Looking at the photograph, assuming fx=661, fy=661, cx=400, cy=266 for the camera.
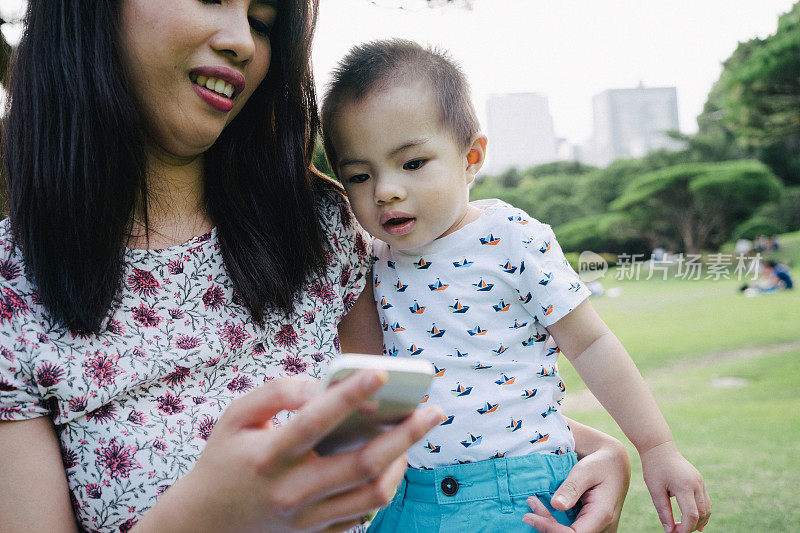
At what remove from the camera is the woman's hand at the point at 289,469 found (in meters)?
0.66

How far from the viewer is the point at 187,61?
1.15 meters

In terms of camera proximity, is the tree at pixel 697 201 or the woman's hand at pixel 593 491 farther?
the tree at pixel 697 201

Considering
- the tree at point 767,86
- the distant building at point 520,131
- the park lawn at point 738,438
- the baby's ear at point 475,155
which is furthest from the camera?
the distant building at point 520,131

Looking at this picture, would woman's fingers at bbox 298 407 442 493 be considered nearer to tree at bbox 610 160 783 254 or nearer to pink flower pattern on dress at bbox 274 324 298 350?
pink flower pattern on dress at bbox 274 324 298 350

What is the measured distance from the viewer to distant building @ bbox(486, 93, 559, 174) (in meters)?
24.3

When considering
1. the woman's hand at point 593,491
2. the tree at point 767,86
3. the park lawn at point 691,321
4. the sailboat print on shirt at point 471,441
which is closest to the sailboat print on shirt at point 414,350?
the sailboat print on shirt at point 471,441

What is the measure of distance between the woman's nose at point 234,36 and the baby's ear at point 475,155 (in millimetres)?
594

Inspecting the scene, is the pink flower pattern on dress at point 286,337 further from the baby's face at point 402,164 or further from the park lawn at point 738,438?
the park lawn at point 738,438

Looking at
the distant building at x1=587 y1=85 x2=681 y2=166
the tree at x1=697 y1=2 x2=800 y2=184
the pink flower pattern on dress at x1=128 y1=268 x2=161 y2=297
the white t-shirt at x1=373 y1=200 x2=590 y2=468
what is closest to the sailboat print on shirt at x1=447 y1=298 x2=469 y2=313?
the white t-shirt at x1=373 y1=200 x2=590 y2=468

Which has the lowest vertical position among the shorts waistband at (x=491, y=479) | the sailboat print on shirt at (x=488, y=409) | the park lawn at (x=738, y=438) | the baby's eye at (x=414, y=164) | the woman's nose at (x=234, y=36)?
the park lawn at (x=738, y=438)

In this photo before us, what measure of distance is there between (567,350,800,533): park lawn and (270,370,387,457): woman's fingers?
311 centimetres

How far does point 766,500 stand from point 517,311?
281 cm

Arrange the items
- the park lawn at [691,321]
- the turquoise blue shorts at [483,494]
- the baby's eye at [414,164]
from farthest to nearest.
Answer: the park lawn at [691,321] < the baby's eye at [414,164] < the turquoise blue shorts at [483,494]

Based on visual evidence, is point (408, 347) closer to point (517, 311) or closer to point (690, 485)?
point (517, 311)
